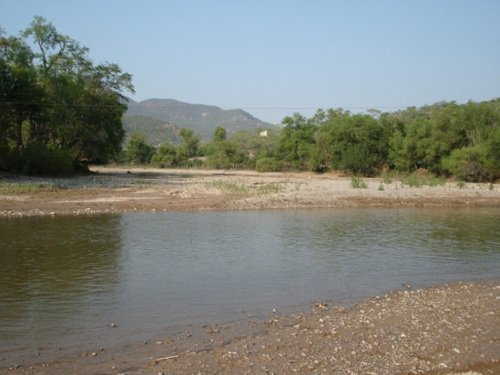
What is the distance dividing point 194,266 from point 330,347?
279 inches

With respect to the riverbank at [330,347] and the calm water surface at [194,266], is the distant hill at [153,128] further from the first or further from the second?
the riverbank at [330,347]

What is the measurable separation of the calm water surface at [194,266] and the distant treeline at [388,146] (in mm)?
24610

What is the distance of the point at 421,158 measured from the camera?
5578 cm

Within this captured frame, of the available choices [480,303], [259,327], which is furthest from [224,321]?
[480,303]

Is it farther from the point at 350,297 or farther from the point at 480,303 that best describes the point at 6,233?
the point at 480,303

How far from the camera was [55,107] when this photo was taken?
48.6 metres

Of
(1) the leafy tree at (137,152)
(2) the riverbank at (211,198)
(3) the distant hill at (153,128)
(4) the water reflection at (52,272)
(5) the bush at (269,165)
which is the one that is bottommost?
(4) the water reflection at (52,272)

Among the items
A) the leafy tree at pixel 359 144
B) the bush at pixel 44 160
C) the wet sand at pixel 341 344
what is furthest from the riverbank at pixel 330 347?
the leafy tree at pixel 359 144

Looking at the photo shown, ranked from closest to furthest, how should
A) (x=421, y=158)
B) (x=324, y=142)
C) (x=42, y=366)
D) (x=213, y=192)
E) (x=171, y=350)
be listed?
1. (x=42, y=366)
2. (x=171, y=350)
3. (x=213, y=192)
4. (x=421, y=158)
5. (x=324, y=142)

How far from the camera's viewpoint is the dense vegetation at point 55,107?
4222cm

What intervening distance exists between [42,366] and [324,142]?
198ft

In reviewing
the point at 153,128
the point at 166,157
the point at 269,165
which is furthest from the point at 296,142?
the point at 153,128

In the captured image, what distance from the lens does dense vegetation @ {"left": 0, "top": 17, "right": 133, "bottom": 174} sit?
139ft

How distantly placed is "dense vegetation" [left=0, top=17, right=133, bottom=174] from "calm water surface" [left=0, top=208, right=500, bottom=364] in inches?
875
